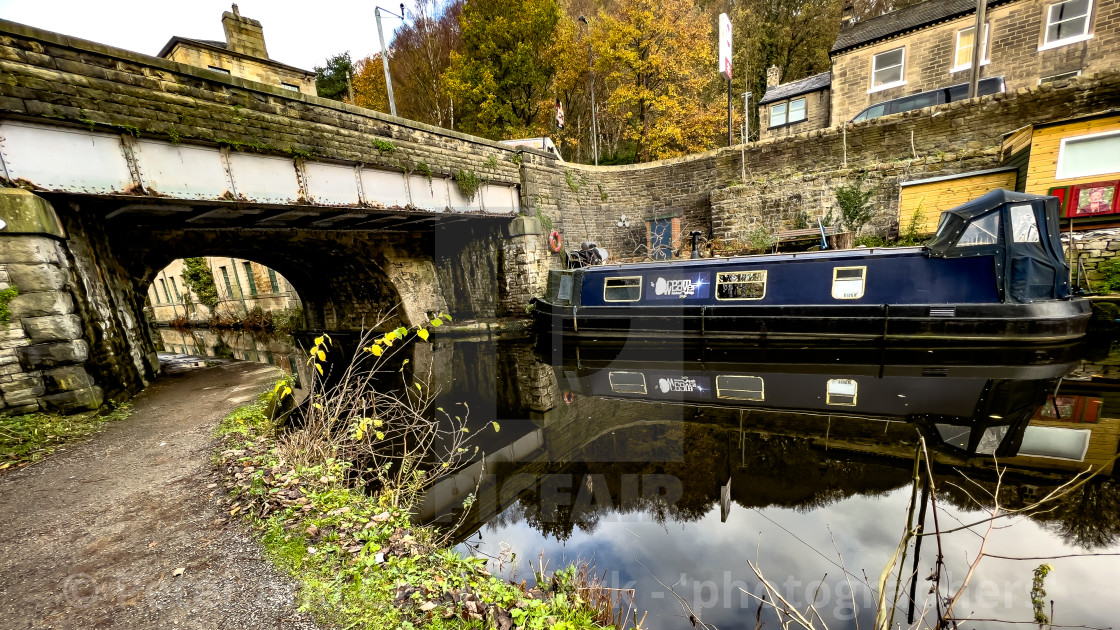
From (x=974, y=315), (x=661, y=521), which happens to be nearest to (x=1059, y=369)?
(x=974, y=315)

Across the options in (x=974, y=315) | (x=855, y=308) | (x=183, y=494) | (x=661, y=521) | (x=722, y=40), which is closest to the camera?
(x=183, y=494)

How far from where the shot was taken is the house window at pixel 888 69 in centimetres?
1501

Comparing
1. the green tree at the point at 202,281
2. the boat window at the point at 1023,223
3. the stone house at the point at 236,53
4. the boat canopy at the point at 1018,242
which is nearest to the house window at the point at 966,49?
the boat canopy at the point at 1018,242

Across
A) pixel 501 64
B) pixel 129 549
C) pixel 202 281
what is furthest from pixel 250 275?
pixel 129 549

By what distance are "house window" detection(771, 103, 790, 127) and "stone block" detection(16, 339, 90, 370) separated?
70.2 feet

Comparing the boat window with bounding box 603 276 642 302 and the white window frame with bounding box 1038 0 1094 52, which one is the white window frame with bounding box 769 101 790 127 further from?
the boat window with bounding box 603 276 642 302

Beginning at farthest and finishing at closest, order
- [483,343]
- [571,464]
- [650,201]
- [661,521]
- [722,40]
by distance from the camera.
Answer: [650,201] < [722,40] < [483,343] < [571,464] < [661,521]

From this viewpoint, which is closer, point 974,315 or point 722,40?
point 974,315

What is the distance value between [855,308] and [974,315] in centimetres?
168

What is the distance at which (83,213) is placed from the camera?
5961mm

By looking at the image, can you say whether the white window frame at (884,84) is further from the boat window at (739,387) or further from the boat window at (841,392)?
the boat window at (739,387)

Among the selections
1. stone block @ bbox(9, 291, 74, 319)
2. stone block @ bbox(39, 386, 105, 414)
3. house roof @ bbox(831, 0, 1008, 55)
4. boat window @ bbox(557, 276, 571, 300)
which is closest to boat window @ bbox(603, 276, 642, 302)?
boat window @ bbox(557, 276, 571, 300)

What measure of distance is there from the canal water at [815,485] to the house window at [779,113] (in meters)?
13.7

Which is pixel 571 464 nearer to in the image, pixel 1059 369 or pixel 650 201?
pixel 1059 369
